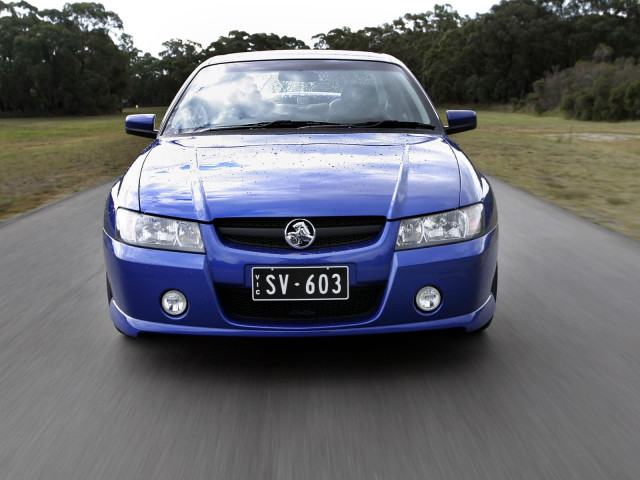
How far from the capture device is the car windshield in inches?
192

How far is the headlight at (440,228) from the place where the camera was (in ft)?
11.3

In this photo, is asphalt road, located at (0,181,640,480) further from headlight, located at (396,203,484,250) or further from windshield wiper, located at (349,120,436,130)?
windshield wiper, located at (349,120,436,130)

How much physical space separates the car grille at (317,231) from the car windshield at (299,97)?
1.44 m

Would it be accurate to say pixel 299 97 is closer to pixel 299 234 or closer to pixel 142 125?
pixel 142 125

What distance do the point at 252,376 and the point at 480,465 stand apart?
3.91 feet

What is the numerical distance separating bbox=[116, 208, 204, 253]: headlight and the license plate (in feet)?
0.97

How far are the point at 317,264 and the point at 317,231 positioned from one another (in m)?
0.15

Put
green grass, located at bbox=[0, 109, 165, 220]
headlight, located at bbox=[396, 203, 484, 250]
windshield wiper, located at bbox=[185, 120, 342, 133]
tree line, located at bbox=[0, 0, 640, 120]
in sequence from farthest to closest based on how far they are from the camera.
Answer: tree line, located at bbox=[0, 0, 640, 120] < green grass, located at bbox=[0, 109, 165, 220] < windshield wiper, located at bbox=[185, 120, 342, 133] < headlight, located at bbox=[396, 203, 484, 250]

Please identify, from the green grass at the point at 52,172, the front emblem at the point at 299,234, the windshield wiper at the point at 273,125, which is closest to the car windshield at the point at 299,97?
the windshield wiper at the point at 273,125

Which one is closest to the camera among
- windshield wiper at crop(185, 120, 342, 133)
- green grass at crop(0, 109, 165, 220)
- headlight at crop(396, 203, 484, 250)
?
headlight at crop(396, 203, 484, 250)

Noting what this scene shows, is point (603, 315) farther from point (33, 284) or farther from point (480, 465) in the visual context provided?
point (33, 284)

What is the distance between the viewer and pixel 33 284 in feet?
17.5

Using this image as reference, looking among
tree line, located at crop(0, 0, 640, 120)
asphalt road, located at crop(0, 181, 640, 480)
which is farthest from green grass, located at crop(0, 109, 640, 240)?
tree line, located at crop(0, 0, 640, 120)

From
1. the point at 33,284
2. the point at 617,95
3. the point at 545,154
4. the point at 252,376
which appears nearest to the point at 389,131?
the point at 252,376
